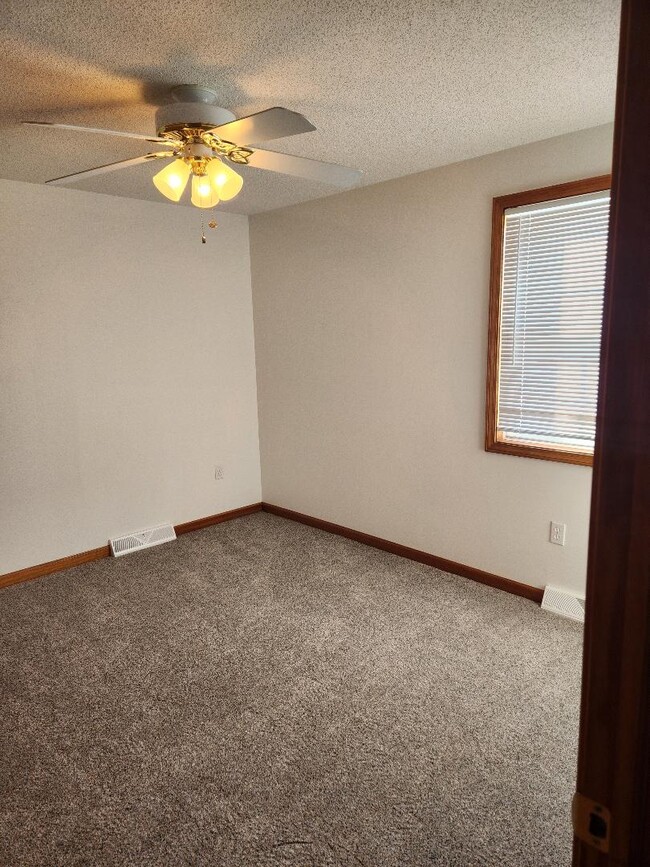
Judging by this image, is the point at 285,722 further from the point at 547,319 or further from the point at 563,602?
the point at 547,319

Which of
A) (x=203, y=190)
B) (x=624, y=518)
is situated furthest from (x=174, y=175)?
(x=624, y=518)

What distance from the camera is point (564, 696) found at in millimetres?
2375

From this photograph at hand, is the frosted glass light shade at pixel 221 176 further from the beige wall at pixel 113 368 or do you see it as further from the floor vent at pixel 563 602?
the floor vent at pixel 563 602

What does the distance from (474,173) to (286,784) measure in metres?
3.14

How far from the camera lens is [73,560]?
3.80m

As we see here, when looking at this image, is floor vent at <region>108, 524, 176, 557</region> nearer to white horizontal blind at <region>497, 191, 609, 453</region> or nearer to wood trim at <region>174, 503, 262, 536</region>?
wood trim at <region>174, 503, 262, 536</region>

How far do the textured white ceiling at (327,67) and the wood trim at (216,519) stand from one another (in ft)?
8.84

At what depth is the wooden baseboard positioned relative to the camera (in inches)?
140

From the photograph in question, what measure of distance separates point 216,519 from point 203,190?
118 inches

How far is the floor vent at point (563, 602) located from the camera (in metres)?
2.99

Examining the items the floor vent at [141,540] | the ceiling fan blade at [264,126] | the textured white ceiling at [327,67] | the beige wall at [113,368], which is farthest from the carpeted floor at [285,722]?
the textured white ceiling at [327,67]

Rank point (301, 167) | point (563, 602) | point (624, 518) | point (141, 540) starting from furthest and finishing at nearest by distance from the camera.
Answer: point (141, 540) → point (563, 602) → point (301, 167) → point (624, 518)

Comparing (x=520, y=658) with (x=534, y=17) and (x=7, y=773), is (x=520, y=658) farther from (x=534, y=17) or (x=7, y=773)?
(x=534, y=17)

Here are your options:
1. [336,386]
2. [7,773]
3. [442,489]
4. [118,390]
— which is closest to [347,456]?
[336,386]
